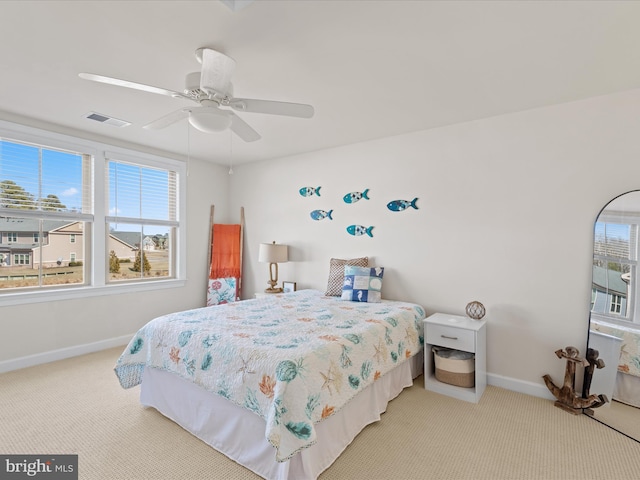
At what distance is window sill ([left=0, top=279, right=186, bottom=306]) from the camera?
3.19 metres

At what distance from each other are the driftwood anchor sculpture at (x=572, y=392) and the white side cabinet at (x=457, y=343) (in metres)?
0.54

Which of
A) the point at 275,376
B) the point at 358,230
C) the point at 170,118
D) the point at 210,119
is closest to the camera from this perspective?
the point at 275,376

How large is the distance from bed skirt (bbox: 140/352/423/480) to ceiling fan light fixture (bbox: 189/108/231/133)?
1687 mm

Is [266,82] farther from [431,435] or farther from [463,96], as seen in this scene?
[431,435]

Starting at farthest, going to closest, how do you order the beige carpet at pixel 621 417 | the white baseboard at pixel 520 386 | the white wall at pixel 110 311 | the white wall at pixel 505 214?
the white wall at pixel 110 311 → the white baseboard at pixel 520 386 → the white wall at pixel 505 214 → the beige carpet at pixel 621 417

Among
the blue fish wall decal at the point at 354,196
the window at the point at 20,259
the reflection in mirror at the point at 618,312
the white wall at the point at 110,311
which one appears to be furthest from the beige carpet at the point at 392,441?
the blue fish wall decal at the point at 354,196

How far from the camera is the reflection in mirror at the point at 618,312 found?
7.55 feet

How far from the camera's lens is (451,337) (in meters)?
2.76

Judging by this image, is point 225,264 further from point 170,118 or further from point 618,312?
point 618,312

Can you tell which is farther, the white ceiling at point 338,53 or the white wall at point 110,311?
the white wall at point 110,311

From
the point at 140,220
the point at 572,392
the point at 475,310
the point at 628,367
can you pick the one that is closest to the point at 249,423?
the point at 475,310

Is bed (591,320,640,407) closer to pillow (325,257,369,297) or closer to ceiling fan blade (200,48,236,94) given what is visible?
pillow (325,257,369,297)

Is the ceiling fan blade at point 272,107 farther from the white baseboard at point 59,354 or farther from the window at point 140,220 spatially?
the white baseboard at point 59,354

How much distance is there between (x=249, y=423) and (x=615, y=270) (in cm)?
279
